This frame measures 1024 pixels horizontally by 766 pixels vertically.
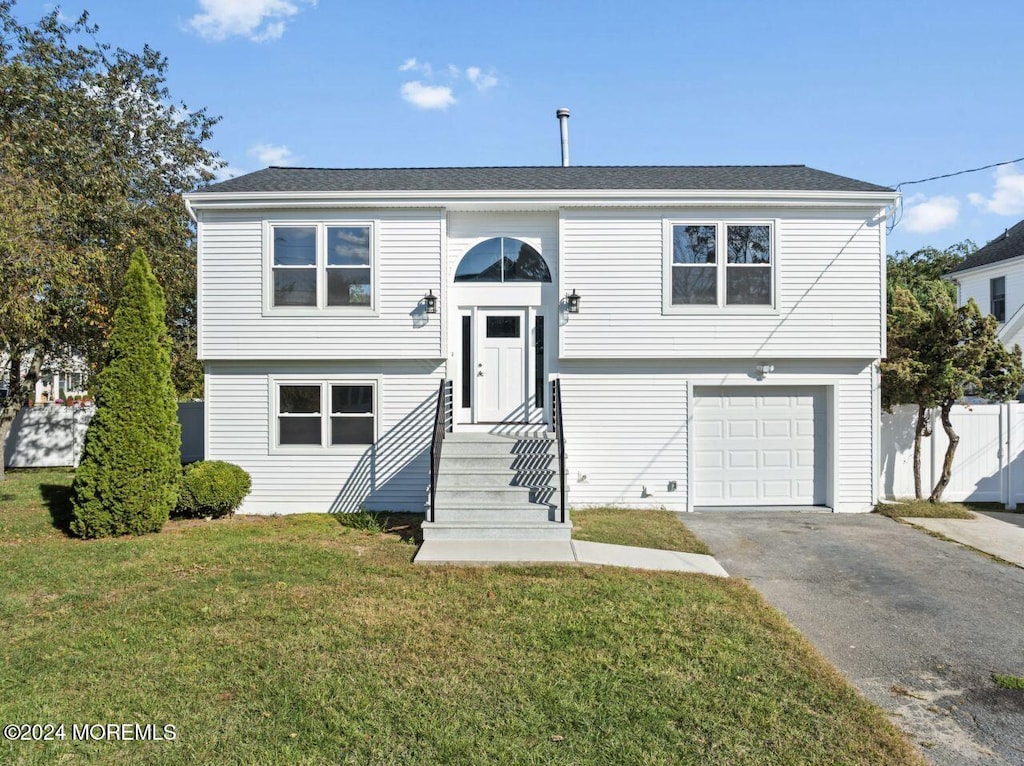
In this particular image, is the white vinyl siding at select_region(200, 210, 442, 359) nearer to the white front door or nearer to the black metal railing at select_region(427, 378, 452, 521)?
the black metal railing at select_region(427, 378, 452, 521)

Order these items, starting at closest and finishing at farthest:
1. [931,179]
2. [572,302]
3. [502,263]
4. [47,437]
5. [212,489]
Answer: [212,489]
[572,302]
[502,263]
[931,179]
[47,437]

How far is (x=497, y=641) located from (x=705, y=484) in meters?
6.43

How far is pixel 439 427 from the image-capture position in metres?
8.46

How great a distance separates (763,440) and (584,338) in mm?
3467

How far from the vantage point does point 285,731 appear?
3.47 meters

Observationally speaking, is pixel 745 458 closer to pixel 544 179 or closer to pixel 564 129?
pixel 544 179

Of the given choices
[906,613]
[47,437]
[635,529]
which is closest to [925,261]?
[635,529]

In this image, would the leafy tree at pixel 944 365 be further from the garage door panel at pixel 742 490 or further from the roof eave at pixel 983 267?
the roof eave at pixel 983 267

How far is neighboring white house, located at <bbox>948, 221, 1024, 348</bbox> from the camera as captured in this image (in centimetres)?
2048

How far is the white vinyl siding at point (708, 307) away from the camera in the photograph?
9.87 m


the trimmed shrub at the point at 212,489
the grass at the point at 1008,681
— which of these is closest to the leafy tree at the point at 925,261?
the grass at the point at 1008,681

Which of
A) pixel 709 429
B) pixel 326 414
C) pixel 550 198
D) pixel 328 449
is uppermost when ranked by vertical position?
pixel 550 198

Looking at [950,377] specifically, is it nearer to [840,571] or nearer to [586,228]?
[840,571]

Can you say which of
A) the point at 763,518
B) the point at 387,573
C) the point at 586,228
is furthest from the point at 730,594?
the point at 586,228
